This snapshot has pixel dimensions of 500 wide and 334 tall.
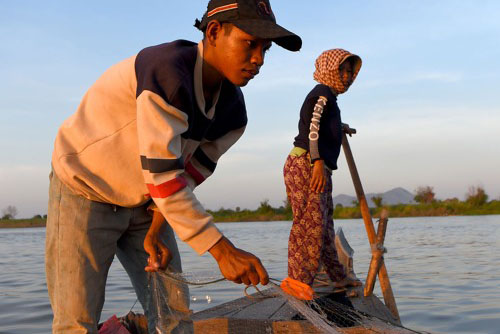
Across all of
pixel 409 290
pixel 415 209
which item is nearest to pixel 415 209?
pixel 415 209

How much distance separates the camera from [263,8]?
6.30 ft

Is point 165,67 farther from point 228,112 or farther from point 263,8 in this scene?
point 228,112

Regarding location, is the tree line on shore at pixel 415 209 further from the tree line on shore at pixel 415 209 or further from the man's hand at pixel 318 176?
the man's hand at pixel 318 176

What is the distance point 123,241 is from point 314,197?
2276 millimetres

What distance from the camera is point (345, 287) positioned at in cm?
506

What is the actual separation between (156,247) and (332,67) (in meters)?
2.82

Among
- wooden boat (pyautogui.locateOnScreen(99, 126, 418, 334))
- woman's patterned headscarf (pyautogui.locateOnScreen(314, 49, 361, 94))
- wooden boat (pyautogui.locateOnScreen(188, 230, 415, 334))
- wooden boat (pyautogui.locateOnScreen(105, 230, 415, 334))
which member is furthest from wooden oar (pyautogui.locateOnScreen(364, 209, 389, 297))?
woman's patterned headscarf (pyautogui.locateOnScreen(314, 49, 361, 94))

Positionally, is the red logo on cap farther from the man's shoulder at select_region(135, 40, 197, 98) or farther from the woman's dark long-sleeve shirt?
the woman's dark long-sleeve shirt

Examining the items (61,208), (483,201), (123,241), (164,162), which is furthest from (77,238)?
(483,201)

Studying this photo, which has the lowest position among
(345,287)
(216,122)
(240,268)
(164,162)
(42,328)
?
(42,328)

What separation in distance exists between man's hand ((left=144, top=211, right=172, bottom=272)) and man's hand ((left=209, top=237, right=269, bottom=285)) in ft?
1.88

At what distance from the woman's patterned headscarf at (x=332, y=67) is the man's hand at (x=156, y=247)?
2.77 m

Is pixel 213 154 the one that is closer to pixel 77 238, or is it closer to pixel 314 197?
pixel 77 238

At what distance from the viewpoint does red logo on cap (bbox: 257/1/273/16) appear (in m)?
1.91
